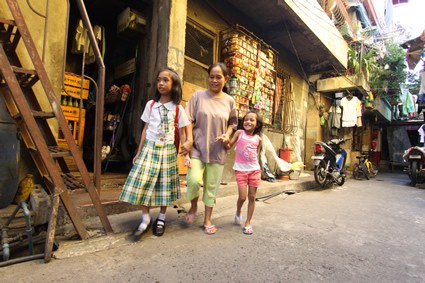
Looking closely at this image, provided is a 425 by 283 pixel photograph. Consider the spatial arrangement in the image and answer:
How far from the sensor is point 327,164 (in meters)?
6.98

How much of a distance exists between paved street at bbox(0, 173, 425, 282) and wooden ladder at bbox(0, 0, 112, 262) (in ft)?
0.78

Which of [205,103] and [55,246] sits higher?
[205,103]

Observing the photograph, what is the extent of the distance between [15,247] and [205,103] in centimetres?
210

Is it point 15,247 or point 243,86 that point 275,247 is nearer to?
point 15,247

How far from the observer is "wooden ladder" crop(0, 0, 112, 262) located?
180cm

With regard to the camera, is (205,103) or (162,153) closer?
(162,153)

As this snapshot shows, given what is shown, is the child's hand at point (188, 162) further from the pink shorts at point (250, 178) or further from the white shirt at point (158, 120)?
the pink shorts at point (250, 178)

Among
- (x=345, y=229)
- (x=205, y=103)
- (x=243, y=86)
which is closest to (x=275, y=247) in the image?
(x=345, y=229)

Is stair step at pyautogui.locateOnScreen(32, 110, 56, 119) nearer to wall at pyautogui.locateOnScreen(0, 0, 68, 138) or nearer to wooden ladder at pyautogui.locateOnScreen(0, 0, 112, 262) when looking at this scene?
wooden ladder at pyautogui.locateOnScreen(0, 0, 112, 262)

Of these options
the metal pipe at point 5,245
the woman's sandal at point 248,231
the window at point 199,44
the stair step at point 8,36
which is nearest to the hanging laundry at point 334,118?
the window at point 199,44

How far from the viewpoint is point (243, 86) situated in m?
5.44

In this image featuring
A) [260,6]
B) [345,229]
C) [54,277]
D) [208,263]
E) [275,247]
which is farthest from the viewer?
[260,6]

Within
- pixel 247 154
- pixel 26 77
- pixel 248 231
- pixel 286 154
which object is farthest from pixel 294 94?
pixel 26 77

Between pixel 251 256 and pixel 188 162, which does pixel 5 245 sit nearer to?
pixel 188 162
